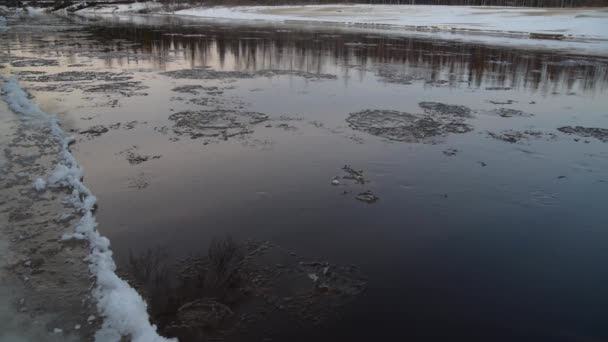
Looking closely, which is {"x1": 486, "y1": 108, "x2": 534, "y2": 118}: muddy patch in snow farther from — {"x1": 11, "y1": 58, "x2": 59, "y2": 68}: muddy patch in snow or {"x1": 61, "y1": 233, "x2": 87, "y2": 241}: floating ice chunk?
{"x1": 11, "y1": 58, "x2": 59, "y2": 68}: muddy patch in snow

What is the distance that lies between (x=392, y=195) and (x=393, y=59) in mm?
16301

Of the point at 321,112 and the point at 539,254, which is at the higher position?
the point at 321,112

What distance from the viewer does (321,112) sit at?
38.9 ft

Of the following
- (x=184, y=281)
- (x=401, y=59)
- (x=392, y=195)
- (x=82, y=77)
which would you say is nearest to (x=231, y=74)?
(x=82, y=77)

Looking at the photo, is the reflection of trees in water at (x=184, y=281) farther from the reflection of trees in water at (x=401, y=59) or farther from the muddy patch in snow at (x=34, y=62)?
the muddy patch in snow at (x=34, y=62)

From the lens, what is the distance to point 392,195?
721 centimetres

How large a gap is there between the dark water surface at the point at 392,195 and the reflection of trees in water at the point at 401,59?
2207 millimetres

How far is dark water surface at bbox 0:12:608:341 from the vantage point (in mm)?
4711

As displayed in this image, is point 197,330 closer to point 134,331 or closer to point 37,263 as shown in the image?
point 134,331

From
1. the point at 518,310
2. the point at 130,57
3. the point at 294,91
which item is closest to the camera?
the point at 518,310

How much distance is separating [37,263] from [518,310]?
530 cm

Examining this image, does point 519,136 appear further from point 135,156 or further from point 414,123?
point 135,156

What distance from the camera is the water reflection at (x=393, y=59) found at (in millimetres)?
17219

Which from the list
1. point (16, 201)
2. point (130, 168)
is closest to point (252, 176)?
point (130, 168)
